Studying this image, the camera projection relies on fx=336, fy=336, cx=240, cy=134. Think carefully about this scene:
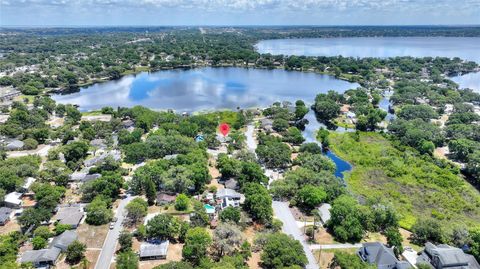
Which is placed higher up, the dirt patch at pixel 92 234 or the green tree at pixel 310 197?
the green tree at pixel 310 197

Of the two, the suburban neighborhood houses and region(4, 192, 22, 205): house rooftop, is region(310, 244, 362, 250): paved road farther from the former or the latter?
region(4, 192, 22, 205): house rooftop

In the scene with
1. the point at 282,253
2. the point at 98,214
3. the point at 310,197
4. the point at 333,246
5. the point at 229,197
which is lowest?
the point at 333,246

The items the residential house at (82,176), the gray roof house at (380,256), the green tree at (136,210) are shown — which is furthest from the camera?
the residential house at (82,176)

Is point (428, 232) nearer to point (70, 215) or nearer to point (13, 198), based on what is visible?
point (70, 215)

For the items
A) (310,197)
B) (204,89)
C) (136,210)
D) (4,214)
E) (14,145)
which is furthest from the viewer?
(204,89)

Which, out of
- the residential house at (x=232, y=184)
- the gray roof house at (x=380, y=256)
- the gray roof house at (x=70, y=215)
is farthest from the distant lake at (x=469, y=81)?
the gray roof house at (x=70, y=215)

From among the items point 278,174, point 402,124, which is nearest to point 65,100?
point 278,174

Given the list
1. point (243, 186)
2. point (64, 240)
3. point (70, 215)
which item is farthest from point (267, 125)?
point (64, 240)

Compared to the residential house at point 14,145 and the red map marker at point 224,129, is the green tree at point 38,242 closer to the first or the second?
the residential house at point 14,145
